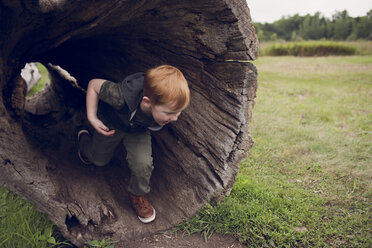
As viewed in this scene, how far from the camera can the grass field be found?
2.46 meters

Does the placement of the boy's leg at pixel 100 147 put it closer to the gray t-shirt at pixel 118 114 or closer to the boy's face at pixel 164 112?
the gray t-shirt at pixel 118 114

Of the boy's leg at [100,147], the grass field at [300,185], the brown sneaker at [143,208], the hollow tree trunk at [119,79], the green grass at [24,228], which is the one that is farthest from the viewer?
the boy's leg at [100,147]

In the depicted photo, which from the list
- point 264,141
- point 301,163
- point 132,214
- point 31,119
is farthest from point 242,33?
point 31,119

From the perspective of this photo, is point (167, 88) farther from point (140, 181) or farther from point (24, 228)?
point (24, 228)

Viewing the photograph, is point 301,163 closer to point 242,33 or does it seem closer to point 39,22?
point 242,33

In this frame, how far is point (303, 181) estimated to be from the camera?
3.36m

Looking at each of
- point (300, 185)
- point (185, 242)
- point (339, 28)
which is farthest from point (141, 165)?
point (339, 28)

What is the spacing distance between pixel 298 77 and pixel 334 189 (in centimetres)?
687

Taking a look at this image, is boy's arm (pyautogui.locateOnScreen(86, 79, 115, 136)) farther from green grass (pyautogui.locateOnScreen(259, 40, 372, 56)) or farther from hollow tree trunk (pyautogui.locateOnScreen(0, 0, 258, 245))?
green grass (pyautogui.locateOnScreen(259, 40, 372, 56))

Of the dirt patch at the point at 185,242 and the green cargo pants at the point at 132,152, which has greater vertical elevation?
the green cargo pants at the point at 132,152

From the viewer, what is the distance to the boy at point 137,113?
2.31 m

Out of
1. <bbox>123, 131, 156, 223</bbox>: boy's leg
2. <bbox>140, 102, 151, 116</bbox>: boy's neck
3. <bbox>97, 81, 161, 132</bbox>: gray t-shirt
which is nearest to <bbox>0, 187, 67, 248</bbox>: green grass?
<bbox>123, 131, 156, 223</bbox>: boy's leg

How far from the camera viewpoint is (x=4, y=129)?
2086 mm

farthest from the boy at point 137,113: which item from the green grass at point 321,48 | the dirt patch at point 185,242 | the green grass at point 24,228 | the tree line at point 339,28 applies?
the green grass at point 321,48
